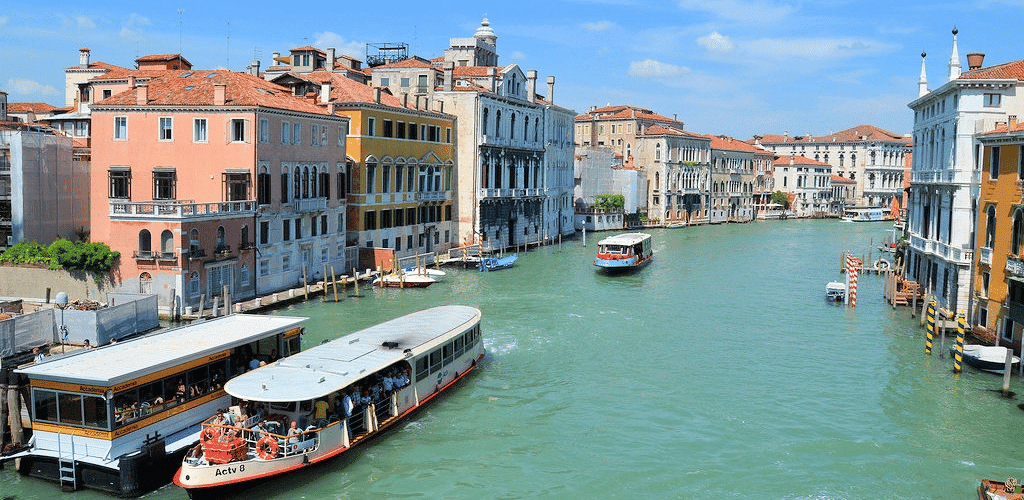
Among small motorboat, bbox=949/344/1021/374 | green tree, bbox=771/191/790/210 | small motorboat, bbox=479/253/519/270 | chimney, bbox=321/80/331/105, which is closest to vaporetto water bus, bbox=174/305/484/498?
small motorboat, bbox=949/344/1021/374

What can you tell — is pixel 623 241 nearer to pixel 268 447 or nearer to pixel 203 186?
pixel 203 186

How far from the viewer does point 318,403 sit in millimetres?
13039

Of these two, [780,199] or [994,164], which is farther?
[780,199]

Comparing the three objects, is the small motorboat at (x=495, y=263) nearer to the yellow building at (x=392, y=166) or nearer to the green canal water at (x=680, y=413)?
the yellow building at (x=392, y=166)

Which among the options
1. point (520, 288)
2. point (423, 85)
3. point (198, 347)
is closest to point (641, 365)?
point (198, 347)

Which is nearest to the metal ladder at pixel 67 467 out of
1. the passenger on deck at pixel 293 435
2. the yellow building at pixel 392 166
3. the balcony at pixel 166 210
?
the passenger on deck at pixel 293 435

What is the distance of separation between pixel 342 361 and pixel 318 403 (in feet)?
4.56

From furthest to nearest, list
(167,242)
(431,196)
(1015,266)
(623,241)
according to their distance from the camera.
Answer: (431,196) < (623,241) < (167,242) < (1015,266)

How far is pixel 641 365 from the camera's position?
19.7 metres

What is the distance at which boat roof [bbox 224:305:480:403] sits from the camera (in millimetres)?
12688

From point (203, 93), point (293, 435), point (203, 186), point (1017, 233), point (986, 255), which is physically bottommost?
point (293, 435)

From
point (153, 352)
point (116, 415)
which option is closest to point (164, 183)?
point (153, 352)

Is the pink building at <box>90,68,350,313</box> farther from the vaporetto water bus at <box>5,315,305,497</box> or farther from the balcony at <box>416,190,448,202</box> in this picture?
the vaporetto water bus at <box>5,315,305,497</box>

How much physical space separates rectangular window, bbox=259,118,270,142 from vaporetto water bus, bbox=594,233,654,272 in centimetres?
1469
